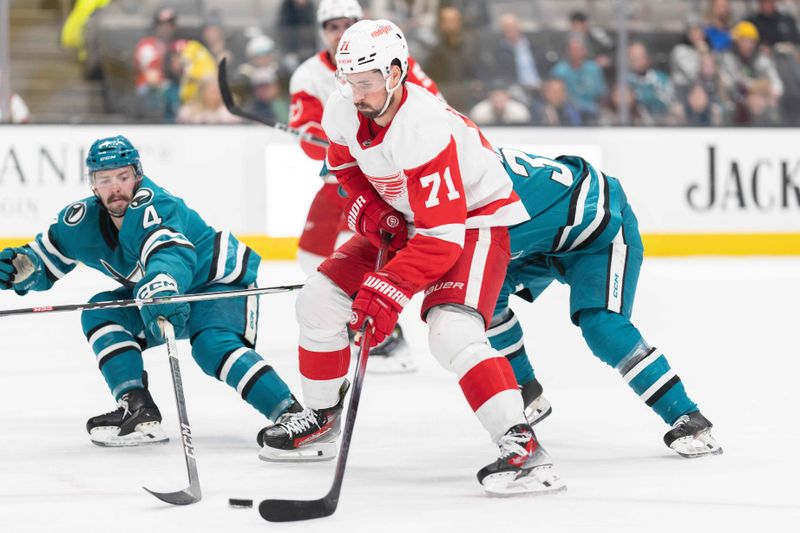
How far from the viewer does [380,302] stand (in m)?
2.66

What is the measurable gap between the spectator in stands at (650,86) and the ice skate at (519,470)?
4.82 m

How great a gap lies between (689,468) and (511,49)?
4.72 m

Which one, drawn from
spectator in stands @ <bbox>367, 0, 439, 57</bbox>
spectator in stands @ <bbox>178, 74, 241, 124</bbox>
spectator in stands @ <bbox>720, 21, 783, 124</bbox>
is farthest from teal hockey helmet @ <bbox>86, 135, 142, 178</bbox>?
spectator in stands @ <bbox>720, 21, 783, 124</bbox>

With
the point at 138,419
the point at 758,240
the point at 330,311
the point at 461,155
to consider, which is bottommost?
the point at 758,240

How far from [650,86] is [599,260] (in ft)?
14.5

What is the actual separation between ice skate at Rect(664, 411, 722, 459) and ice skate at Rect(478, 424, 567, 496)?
0.46 metres

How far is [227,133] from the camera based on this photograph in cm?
682

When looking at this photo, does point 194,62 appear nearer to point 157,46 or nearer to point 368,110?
point 157,46

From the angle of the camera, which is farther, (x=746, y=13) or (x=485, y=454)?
(x=746, y=13)

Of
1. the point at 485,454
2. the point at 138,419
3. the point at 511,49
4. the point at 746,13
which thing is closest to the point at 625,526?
the point at 485,454

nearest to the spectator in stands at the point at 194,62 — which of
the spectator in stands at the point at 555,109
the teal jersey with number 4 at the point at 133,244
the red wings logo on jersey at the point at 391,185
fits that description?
the spectator in stands at the point at 555,109

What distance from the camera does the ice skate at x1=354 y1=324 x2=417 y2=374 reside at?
171 inches

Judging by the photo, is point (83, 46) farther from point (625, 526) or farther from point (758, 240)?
point (625, 526)

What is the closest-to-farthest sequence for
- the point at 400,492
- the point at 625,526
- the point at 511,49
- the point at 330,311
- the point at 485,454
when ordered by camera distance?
the point at 625,526, the point at 400,492, the point at 330,311, the point at 485,454, the point at 511,49
